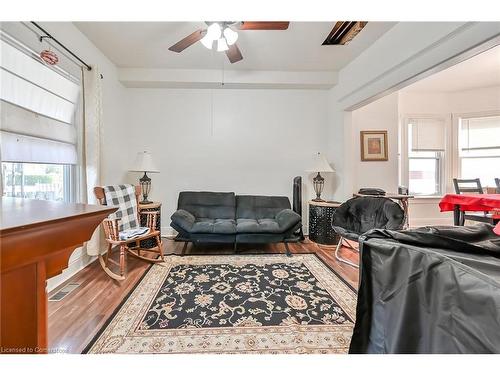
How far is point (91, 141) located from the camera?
2703mm

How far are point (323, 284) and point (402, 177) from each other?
11.8 feet

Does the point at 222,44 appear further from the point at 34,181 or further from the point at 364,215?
the point at 364,215

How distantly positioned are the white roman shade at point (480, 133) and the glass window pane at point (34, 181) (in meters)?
6.70

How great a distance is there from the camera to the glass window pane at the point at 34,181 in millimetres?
1949

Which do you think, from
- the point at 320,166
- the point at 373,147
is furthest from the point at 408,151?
the point at 320,166

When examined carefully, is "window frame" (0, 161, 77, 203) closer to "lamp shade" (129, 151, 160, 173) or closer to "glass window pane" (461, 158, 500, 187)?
"lamp shade" (129, 151, 160, 173)

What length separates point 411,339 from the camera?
904mm

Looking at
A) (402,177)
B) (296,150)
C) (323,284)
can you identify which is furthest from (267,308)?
(402,177)

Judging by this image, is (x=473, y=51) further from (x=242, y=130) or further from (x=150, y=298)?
(x=150, y=298)

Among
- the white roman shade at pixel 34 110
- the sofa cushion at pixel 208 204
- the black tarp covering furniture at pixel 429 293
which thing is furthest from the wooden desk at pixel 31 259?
the sofa cushion at pixel 208 204

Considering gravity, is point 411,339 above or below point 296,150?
below

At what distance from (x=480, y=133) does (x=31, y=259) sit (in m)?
6.57

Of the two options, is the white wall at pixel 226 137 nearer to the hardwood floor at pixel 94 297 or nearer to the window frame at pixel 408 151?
the hardwood floor at pixel 94 297

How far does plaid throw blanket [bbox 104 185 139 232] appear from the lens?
276 centimetres
